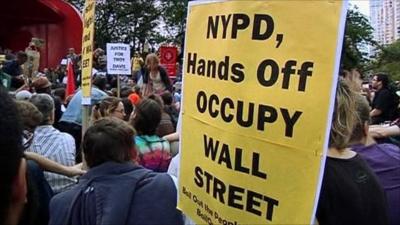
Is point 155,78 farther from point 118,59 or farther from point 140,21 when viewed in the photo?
point 140,21

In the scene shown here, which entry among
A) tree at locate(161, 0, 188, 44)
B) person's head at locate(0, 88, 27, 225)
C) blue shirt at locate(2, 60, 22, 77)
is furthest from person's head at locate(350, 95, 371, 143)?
A: tree at locate(161, 0, 188, 44)

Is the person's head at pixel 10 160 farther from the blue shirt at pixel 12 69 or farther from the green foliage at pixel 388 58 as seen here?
the green foliage at pixel 388 58

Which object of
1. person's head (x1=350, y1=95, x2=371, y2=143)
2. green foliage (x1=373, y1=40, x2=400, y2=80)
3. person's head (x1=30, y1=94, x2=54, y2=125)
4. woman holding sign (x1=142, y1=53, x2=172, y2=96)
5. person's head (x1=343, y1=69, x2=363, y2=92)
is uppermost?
person's head (x1=343, y1=69, x2=363, y2=92)

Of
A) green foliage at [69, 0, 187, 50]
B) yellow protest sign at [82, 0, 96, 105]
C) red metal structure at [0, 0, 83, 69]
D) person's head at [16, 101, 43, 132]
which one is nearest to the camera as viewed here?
person's head at [16, 101, 43, 132]

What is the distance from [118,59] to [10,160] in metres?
10.1

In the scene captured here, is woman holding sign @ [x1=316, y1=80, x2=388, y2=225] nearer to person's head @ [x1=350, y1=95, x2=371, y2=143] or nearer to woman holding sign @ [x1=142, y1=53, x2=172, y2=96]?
person's head @ [x1=350, y1=95, x2=371, y2=143]

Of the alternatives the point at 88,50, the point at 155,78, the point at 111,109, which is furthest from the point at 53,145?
the point at 155,78

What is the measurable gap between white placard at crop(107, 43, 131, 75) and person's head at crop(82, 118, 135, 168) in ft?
24.3

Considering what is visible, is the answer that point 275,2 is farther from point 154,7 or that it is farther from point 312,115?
point 154,7

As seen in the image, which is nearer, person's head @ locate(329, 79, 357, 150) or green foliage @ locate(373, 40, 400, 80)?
person's head @ locate(329, 79, 357, 150)

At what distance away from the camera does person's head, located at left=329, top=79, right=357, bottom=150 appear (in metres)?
3.04

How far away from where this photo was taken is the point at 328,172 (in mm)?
2908

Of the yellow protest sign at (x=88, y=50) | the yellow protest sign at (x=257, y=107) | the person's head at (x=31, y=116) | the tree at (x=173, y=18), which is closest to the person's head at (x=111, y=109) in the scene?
the yellow protest sign at (x=88, y=50)

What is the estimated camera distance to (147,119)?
5.11m
